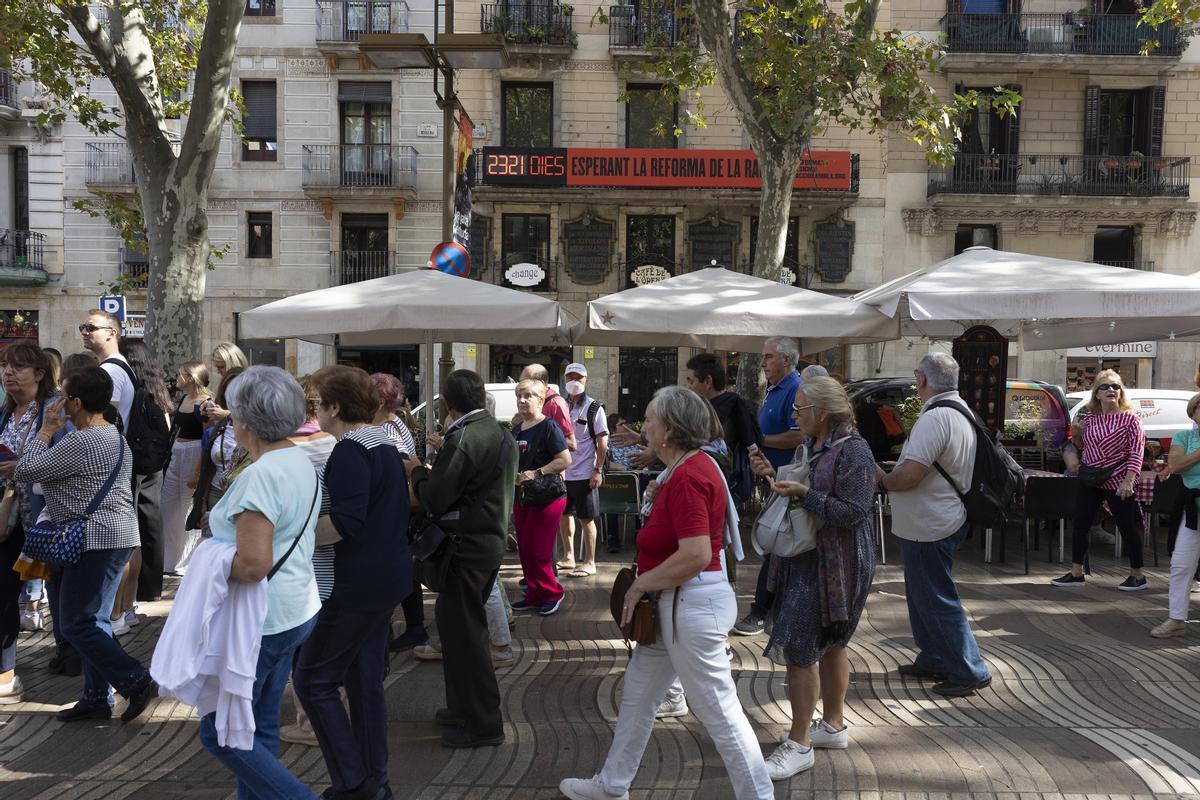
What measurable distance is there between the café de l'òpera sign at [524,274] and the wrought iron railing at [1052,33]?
484 inches

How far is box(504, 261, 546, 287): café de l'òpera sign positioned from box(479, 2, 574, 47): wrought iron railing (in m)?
5.86

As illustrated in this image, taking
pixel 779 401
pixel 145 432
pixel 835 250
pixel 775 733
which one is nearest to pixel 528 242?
pixel 835 250

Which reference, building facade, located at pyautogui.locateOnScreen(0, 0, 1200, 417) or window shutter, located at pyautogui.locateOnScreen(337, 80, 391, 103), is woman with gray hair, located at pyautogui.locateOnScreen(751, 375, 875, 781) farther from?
window shutter, located at pyautogui.locateOnScreen(337, 80, 391, 103)

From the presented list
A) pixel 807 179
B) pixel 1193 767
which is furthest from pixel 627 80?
pixel 1193 767

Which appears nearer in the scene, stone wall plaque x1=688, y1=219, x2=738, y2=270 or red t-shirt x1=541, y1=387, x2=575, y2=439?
red t-shirt x1=541, y1=387, x2=575, y2=439

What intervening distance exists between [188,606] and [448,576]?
5.26 ft

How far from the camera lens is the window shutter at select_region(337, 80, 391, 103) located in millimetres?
24203

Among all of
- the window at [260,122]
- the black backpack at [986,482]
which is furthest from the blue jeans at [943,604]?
the window at [260,122]

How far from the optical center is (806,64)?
12.4m

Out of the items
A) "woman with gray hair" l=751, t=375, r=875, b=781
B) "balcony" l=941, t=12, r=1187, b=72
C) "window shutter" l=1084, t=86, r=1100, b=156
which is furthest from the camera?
"window shutter" l=1084, t=86, r=1100, b=156

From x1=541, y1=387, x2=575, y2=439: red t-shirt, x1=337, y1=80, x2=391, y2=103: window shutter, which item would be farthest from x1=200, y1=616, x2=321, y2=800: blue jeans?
x1=337, y1=80, x2=391, y2=103: window shutter

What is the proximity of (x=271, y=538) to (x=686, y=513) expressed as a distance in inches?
58.0

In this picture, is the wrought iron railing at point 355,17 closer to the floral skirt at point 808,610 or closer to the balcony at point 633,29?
the balcony at point 633,29

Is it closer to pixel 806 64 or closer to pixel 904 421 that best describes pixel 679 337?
pixel 904 421
